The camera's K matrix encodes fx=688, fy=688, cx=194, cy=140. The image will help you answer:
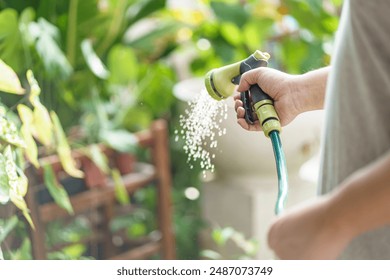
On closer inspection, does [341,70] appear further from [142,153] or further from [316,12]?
[142,153]

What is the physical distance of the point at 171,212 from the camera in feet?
3.98

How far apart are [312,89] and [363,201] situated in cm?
15

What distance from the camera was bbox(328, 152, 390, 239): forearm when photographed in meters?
0.43

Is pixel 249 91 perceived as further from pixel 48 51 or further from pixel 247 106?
pixel 48 51

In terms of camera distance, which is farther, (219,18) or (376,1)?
(219,18)

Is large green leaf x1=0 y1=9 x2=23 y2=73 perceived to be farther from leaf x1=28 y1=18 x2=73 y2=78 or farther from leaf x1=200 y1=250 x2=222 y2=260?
leaf x1=200 y1=250 x2=222 y2=260

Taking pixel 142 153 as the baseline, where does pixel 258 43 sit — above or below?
above

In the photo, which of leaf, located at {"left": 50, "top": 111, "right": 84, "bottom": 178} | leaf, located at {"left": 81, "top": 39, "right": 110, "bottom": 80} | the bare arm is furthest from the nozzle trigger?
leaf, located at {"left": 81, "top": 39, "right": 110, "bottom": 80}

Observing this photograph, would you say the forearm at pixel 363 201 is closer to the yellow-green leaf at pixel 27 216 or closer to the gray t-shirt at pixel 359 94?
the gray t-shirt at pixel 359 94

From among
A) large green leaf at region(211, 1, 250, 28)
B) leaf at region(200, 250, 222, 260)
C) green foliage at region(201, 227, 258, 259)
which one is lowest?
green foliage at region(201, 227, 258, 259)

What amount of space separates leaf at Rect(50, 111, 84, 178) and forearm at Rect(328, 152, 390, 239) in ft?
1.58
